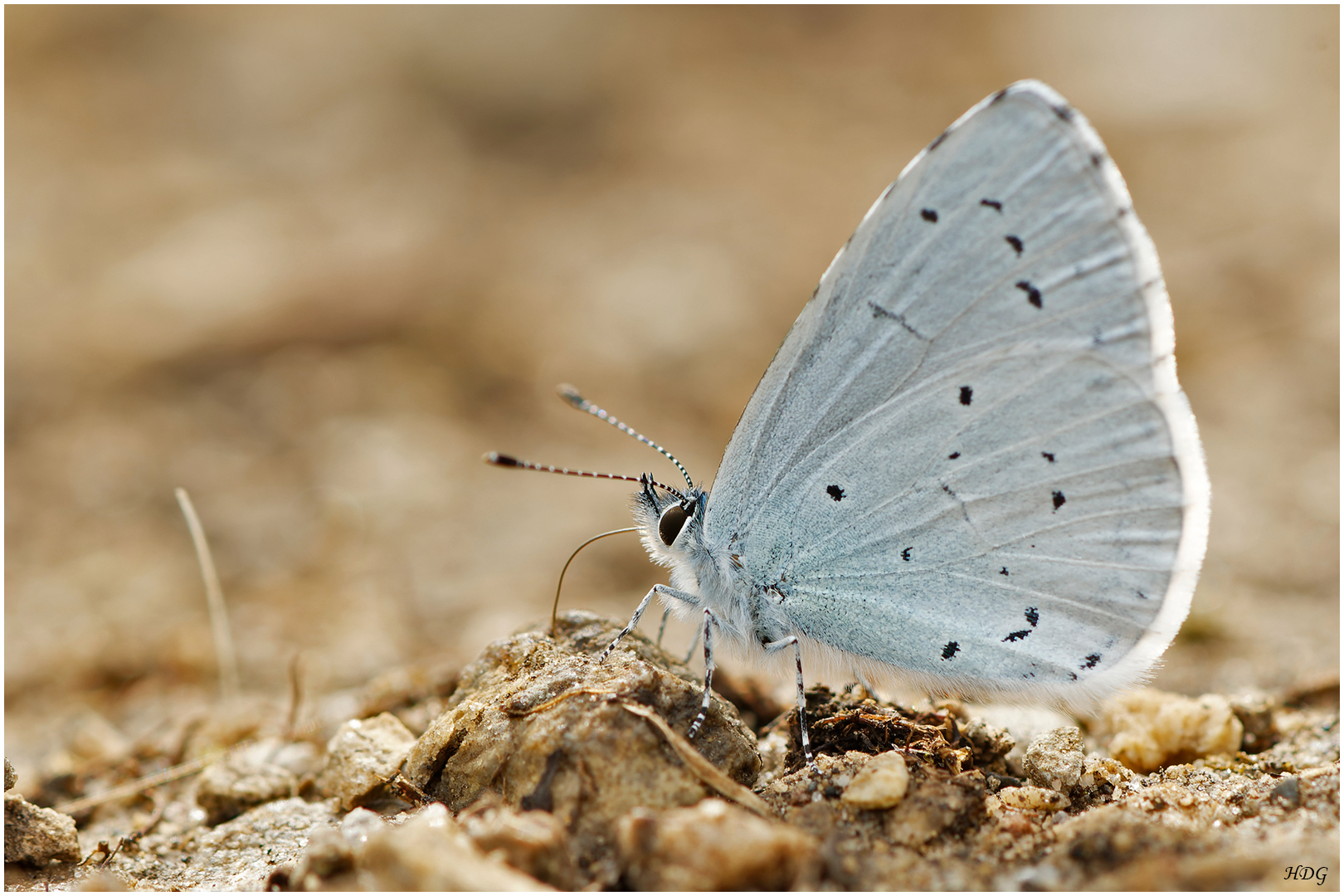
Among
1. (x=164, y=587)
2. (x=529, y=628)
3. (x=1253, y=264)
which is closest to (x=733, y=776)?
(x=529, y=628)

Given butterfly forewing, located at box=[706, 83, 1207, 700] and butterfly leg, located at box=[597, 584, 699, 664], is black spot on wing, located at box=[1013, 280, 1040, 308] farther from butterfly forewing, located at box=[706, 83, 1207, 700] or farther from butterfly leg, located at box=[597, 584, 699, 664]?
butterfly leg, located at box=[597, 584, 699, 664]

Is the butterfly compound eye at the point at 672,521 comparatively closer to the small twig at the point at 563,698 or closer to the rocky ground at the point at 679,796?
the rocky ground at the point at 679,796

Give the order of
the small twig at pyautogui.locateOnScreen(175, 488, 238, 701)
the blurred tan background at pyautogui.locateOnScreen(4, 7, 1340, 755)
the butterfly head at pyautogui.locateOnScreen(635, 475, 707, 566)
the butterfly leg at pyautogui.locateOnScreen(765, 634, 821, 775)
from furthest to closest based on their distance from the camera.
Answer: the blurred tan background at pyautogui.locateOnScreen(4, 7, 1340, 755)
the small twig at pyautogui.locateOnScreen(175, 488, 238, 701)
the butterfly head at pyautogui.locateOnScreen(635, 475, 707, 566)
the butterfly leg at pyautogui.locateOnScreen(765, 634, 821, 775)

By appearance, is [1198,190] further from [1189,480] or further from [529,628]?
[529,628]

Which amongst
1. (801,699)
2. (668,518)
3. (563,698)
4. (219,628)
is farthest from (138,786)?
(801,699)

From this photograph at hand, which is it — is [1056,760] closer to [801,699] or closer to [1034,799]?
[1034,799]

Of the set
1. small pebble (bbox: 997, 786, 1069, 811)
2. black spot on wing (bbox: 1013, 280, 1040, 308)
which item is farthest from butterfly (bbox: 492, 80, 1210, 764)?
small pebble (bbox: 997, 786, 1069, 811)
